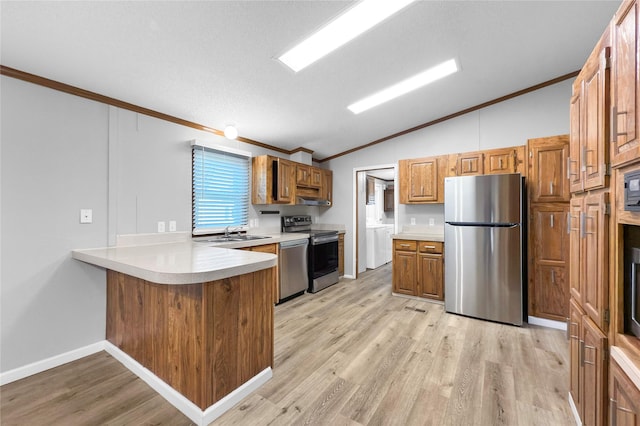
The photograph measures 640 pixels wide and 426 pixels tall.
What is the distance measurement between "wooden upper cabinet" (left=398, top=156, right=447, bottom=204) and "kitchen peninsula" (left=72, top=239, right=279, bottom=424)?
109 inches

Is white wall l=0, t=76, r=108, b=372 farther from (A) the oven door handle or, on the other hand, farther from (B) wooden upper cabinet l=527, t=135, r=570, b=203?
(B) wooden upper cabinet l=527, t=135, r=570, b=203

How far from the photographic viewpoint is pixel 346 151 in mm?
5047

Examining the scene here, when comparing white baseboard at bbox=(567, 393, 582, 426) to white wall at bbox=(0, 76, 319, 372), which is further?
white wall at bbox=(0, 76, 319, 372)

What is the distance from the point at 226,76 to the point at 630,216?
108 inches

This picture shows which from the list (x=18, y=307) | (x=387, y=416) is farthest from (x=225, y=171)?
(x=387, y=416)

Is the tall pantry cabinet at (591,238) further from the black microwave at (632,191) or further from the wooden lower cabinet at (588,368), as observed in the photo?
the black microwave at (632,191)

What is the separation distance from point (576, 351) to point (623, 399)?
679mm

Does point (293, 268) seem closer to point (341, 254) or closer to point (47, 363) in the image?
point (341, 254)

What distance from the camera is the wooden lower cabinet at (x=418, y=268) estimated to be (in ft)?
11.9

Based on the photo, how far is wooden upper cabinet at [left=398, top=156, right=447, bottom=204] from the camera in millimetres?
3771

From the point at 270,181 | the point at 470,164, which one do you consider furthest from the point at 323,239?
the point at 470,164

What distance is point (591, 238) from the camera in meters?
1.30

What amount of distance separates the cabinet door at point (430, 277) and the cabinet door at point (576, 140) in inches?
85.3

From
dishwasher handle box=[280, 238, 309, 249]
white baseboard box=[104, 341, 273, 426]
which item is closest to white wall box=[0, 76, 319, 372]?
white baseboard box=[104, 341, 273, 426]
